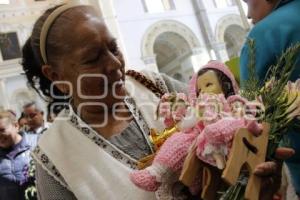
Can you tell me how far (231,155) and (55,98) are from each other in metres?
0.83

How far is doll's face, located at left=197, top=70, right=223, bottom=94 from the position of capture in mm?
1175

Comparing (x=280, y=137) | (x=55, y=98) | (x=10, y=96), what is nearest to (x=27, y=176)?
(x=55, y=98)

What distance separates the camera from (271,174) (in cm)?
79

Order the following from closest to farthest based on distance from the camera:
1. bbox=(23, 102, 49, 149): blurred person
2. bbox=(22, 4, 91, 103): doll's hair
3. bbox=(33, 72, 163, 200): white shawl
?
bbox=(33, 72, 163, 200): white shawl
bbox=(22, 4, 91, 103): doll's hair
bbox=(23, 102, 49, 149): blurred person

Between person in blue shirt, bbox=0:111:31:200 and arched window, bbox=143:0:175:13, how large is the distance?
11072 millimetres

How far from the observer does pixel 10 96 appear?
1174 centimetres

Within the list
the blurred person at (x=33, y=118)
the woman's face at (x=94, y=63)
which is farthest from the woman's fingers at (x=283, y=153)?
the blurred person at (x=33, y=118)

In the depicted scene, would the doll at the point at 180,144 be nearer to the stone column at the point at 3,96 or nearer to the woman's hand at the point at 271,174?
the woman's hand at the point at 271,174

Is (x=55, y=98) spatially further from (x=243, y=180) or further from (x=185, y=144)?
(x=243, y=180)

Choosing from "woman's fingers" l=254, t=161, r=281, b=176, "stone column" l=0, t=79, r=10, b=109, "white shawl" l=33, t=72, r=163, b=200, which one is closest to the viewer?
"woman's fingers" l=254, t=161, r=281, b=176

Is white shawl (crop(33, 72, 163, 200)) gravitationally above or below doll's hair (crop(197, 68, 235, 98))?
below

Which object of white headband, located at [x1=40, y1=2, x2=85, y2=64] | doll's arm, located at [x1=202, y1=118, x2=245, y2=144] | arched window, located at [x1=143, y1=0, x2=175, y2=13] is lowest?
doll's arm, located at [x1=202, y1=118, x2=245, y2=144]

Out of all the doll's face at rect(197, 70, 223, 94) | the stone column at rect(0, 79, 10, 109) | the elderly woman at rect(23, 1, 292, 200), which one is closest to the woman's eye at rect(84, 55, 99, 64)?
the elderly woman at rect(23, 1, 292, 200)

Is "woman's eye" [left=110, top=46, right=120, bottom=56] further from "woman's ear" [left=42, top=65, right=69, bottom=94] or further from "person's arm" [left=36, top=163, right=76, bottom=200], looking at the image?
"person's arm" [left=36, top=163, right=76, bottom=200]
